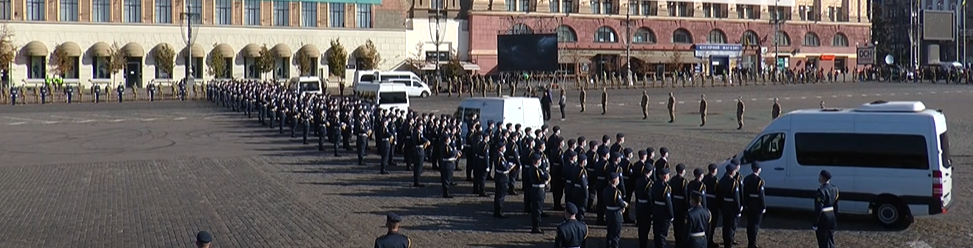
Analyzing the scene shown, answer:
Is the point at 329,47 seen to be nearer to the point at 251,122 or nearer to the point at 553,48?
the point at 553,48

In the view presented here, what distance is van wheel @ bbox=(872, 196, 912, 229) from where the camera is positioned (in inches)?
581

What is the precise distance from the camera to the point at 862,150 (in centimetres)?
1536

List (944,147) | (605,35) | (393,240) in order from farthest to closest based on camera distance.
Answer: (605,35)
(944,147)
(393,240)

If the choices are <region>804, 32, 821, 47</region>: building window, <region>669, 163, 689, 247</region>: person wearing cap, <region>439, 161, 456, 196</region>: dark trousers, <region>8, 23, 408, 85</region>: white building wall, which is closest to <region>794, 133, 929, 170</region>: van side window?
<region>669, 163, 689, 247</region>: person wearing cap

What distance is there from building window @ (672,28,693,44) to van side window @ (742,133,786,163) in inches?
2765

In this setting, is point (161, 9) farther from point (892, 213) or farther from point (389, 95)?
point (892, 213)

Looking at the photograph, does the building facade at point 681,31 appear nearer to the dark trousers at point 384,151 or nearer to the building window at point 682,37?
the building window at point 682,37

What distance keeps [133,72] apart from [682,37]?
40.5m

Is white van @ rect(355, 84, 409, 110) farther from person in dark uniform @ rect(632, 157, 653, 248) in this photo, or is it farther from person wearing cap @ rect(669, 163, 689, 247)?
person wearing cap @ rect(669, 163, 689, 247)

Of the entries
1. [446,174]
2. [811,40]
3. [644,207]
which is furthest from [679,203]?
[811,40]

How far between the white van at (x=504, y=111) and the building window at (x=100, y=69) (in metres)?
44.8

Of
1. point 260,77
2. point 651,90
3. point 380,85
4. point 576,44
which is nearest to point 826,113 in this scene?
point 380,85

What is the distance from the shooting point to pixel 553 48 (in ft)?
165

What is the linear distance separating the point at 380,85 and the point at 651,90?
28.9 m
